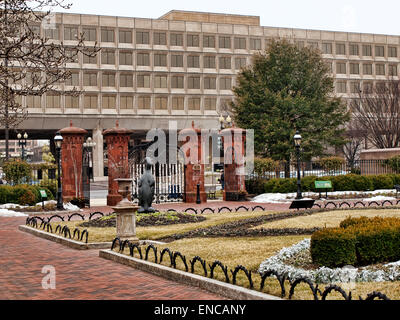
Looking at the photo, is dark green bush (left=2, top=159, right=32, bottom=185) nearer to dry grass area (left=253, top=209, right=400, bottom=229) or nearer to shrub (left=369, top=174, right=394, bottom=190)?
dry grass area (left=253, top=209, right=400, bottom=229)

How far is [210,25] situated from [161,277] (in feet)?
223

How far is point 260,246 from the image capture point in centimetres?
1178

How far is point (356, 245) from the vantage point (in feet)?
31.3

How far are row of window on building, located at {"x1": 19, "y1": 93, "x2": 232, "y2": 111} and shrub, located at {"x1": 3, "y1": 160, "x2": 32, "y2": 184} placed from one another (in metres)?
36.7

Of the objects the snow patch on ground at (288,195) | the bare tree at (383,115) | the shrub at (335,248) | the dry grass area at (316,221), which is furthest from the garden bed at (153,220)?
the bare tree at (383,115)

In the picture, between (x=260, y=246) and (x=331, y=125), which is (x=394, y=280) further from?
(x=331, y=125)

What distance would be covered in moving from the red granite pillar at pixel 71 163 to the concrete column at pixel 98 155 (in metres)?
40.0

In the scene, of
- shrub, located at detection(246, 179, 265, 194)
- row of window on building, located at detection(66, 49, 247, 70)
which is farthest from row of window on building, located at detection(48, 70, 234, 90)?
shrub, located at detection(246, 179, 265, 194)

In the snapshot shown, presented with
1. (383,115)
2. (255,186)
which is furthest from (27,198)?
(383,115)

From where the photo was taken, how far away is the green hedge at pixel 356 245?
9.25 metres

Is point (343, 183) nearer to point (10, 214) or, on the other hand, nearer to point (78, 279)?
point (10, 214)

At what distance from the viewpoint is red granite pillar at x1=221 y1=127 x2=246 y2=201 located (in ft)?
104

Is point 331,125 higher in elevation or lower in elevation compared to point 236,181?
higher
